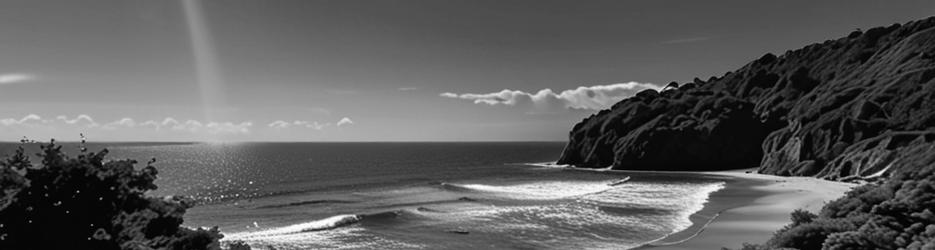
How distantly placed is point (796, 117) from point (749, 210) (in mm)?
72540

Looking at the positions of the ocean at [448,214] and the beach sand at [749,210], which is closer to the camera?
the beach sand at [749,210]

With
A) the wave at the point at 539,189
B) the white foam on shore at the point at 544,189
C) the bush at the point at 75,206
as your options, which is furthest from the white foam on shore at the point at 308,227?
the bush at the point at 75,206

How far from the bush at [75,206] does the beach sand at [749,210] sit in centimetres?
2693

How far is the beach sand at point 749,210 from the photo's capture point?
35656mm

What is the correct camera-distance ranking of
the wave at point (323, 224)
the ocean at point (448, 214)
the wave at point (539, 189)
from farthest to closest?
the wave at point (539, 189)
the wave at point (323, 224)
the ocean at point (448, 214)

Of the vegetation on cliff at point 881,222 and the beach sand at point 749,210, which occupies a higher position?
the vegetation on cliff at point 881,222

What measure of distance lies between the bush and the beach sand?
2693 cm

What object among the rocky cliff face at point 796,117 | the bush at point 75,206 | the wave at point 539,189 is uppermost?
the rocky cliff face at point 796,117

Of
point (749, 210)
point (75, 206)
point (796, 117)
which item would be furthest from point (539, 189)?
point (75, 206)

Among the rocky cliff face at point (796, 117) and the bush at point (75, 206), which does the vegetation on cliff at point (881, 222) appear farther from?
the rocky cliff face at point (796, 117)

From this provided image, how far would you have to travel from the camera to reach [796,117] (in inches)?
Answer: 4313

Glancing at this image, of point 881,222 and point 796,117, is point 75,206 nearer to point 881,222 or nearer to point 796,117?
point 881,222

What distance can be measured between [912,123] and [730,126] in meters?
43.6

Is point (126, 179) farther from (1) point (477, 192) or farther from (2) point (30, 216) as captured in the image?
(1) point (477, 192)
